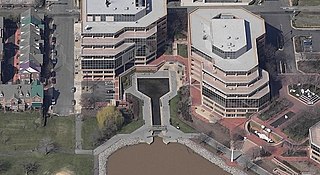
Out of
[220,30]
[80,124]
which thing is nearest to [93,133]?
[80,124]

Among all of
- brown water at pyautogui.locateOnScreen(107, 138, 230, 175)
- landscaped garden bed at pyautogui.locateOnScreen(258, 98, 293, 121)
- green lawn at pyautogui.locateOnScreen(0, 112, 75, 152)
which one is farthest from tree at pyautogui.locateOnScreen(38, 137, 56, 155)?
landscaped garden bed at pyautogui.locateOnScreen(258, 98, 293, 121)

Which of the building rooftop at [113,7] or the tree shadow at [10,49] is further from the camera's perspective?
the tree shadow at [10,49]

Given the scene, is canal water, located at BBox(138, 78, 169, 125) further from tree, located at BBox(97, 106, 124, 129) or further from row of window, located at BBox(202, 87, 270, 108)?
row of window, located at BBox(202, 87, 270, 108)

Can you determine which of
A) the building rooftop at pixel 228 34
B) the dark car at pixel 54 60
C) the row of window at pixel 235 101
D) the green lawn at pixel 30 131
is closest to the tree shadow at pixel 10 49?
the dark car at pixel 54 60

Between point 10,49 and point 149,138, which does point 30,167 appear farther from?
point 10,49

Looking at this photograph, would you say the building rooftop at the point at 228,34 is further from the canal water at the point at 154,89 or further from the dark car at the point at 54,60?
the dark car at the point at 54,60

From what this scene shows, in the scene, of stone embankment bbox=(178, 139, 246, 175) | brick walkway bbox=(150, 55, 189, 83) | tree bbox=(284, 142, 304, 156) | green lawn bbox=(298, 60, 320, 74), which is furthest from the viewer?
brick walkway bbox=(150, 55, 189, 83)
